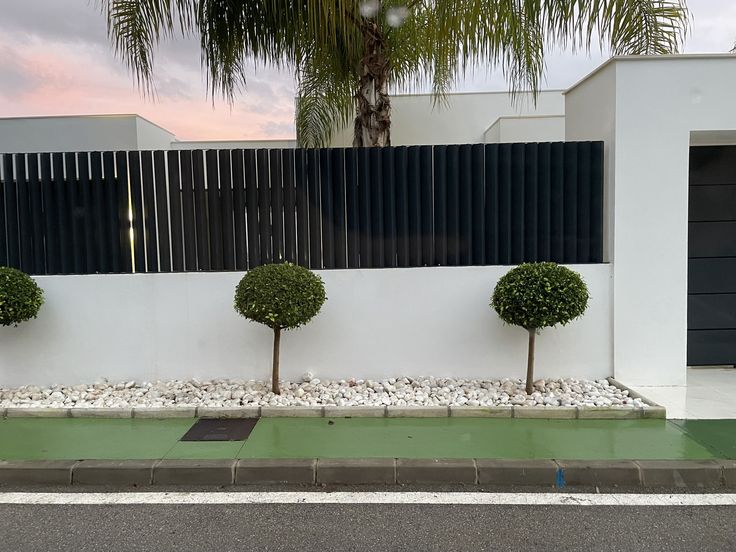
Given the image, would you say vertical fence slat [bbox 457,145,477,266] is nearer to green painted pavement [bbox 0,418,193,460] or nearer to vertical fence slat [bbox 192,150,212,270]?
vertical fence slat [bbox 192,150,212,270]

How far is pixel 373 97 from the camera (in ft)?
21.1

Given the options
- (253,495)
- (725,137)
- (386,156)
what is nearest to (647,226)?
(725,137)

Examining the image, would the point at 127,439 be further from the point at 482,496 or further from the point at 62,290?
the point at 482,496

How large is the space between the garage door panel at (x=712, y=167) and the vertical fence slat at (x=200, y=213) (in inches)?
226

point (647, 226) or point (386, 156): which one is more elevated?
point (386, 156)

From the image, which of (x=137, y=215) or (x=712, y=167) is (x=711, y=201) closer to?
(x=712, y=167)

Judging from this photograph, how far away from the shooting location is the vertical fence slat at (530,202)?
560cm

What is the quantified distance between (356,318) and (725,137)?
184 inches

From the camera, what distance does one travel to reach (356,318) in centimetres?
559

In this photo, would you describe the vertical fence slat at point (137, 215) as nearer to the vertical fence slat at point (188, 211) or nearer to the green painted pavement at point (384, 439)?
the vertical fence slat at point (188, 211)

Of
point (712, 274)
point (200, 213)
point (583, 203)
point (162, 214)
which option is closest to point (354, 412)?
point (200, 213)

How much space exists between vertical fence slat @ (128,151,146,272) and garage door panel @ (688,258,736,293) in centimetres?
651

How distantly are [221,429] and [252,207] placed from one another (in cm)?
246

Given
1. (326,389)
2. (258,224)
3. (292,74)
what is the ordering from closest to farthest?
(326,389) < (258,224) < (292,74)
